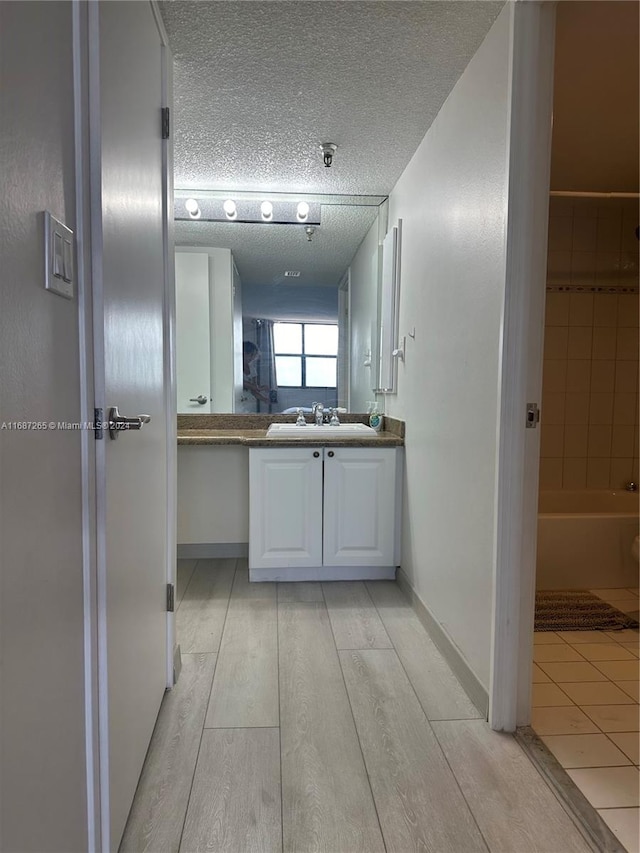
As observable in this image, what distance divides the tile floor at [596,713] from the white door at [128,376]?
3.92 ft

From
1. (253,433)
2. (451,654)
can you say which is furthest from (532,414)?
(253,433)

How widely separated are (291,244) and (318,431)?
3.96ft

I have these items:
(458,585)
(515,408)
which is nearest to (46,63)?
(515,408)

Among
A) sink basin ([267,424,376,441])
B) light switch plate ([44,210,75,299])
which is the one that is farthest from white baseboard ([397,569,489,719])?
light switch plate ([44,210,75,299])

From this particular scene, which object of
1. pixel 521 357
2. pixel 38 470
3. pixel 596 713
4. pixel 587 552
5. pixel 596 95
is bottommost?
pixel 596 713

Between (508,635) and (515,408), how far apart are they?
0.69 metres

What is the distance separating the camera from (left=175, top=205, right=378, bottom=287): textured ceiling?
2992 mm

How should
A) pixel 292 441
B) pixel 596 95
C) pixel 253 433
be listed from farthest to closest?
pixel 253 433 → pixel 292 441 → pixel 596 95

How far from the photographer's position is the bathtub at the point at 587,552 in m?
2.65

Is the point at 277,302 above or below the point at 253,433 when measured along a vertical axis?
above

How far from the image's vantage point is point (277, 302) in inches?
121

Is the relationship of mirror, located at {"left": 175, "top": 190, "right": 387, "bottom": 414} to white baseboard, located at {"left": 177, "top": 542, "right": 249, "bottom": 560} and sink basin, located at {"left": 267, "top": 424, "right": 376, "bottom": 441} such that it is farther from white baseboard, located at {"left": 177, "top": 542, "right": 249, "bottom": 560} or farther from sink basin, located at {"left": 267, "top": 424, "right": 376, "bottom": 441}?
white baseboard, located at {"left": 177, "top": 542, "right": 249, "bottom": 560}

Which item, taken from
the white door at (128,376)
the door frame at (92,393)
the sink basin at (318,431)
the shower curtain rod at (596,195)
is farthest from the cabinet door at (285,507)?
the shower curtain rod at (596,195)

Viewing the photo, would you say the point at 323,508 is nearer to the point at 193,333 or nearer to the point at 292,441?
the point at 292,441
